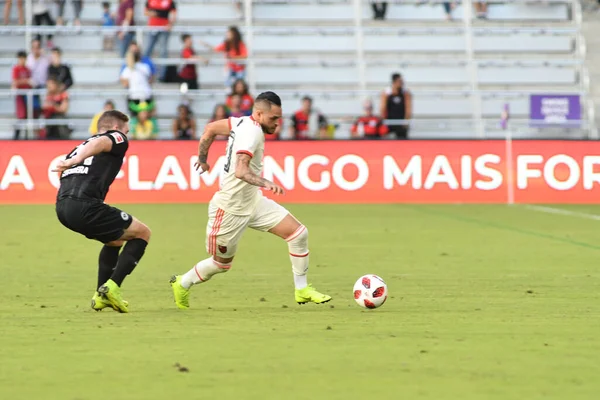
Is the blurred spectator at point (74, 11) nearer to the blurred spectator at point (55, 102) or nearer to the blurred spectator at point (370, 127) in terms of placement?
the blurred spectator at point (55, 102)

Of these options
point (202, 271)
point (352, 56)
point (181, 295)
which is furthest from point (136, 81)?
point (181, 295)

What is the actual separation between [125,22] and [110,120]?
20.1 meters

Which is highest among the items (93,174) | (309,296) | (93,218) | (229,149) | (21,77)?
(21,77)

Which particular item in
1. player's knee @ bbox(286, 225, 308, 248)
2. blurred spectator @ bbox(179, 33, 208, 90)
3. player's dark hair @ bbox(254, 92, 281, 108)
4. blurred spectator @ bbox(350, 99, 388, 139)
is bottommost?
player's knee @ bbox(286, 225, 308, 248)

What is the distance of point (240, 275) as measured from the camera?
13.4 m

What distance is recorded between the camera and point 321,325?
372 inches

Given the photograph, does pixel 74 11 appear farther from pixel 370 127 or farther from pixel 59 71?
pixel 370 127

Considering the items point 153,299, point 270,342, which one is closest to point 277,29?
point 153,299

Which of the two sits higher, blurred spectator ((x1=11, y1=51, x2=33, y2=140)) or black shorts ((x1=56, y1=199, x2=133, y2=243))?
blurred spectator ((x1=11, y1=51, x2=33, y2=140))

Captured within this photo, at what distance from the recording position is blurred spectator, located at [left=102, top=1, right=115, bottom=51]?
30.8 m

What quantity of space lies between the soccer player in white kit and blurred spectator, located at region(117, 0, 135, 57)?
1972 cm

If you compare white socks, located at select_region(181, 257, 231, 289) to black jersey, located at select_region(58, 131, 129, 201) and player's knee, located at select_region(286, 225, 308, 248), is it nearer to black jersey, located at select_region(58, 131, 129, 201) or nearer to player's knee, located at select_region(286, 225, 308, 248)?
player's knee, located at select_region(286, 225, 308, 248)

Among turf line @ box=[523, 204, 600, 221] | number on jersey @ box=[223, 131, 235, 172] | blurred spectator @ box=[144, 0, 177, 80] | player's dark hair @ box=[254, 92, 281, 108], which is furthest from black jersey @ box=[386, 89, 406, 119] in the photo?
player's dark hair @ box=[254, 92, 281, 108]

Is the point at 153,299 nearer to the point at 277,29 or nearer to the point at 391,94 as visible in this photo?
the point at 391,94
